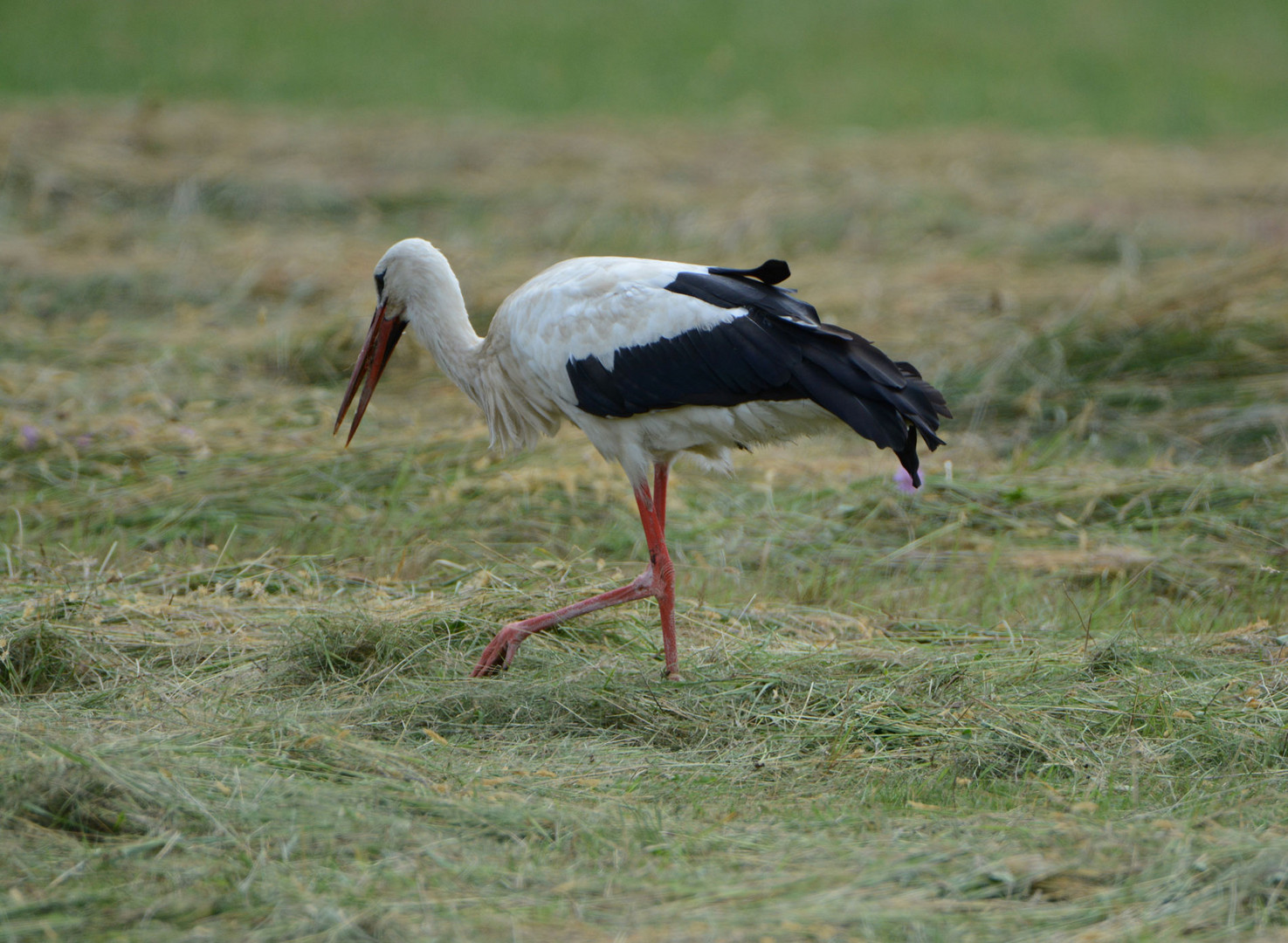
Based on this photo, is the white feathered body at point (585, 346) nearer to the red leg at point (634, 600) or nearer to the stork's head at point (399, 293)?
the stork's head at point (399, 293)

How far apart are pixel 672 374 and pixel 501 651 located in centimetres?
99

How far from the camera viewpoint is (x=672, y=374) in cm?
420

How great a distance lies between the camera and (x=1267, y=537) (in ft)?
17.7

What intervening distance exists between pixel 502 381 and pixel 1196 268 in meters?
5.28

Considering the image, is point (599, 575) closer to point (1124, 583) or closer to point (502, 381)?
point (502, 381)

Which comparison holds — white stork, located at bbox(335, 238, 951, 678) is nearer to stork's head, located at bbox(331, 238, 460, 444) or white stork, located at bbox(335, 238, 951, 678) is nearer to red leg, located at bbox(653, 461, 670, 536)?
red leg, located at bbox(653, 461, 670, 536)

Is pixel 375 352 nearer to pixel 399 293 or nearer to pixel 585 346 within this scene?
pixel 399 293

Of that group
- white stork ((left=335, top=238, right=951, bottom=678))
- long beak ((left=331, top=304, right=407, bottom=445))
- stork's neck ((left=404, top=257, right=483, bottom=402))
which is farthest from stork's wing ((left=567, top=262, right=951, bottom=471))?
long beak ((left=331, top=304, right=407, bottom=445))

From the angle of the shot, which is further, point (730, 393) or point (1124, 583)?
point (1124, 583)

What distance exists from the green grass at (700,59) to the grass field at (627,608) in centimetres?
657

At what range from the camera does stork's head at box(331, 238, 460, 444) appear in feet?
15.7

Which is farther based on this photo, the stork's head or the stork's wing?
the stork's head

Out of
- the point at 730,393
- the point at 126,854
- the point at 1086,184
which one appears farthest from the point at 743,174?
the point at 126,854

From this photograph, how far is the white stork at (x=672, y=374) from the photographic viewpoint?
402 centimetres
